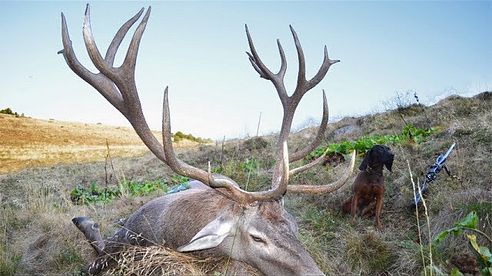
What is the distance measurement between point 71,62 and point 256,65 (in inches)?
83.7

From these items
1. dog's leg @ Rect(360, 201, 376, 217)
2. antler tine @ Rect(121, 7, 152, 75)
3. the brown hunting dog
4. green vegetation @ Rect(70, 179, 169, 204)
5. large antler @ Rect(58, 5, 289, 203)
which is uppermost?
antler tine @ Rect(121, 7, 152, 75)

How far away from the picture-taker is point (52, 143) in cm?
1827

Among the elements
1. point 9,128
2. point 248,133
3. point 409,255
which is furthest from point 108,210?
point 9,128

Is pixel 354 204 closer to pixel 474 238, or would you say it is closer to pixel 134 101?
pixel 474 238

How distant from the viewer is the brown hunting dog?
206 inches

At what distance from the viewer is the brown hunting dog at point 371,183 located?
5223 mm

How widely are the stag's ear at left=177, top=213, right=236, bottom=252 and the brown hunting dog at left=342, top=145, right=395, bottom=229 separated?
2295 mm

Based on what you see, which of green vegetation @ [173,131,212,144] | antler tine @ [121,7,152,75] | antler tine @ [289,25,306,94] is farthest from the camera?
green vegetation @ [173,131,212,144]

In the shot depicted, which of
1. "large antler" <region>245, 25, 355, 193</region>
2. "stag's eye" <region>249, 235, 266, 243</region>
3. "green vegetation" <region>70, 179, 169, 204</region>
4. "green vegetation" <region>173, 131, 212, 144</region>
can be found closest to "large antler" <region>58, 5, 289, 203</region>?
"stag's eye" <region>249, 235, 266, 243</region>

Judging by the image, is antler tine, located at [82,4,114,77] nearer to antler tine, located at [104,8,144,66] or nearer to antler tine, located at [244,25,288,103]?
antler tine, located at [104,8,144,66]

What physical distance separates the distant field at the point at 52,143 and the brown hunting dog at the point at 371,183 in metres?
12.6

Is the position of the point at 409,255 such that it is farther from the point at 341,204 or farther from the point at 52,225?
the point at 52,225

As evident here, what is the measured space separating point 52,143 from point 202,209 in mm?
16208

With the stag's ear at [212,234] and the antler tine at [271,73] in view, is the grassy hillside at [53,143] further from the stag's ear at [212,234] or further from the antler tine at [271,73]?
the stag's ear at [212,234]
